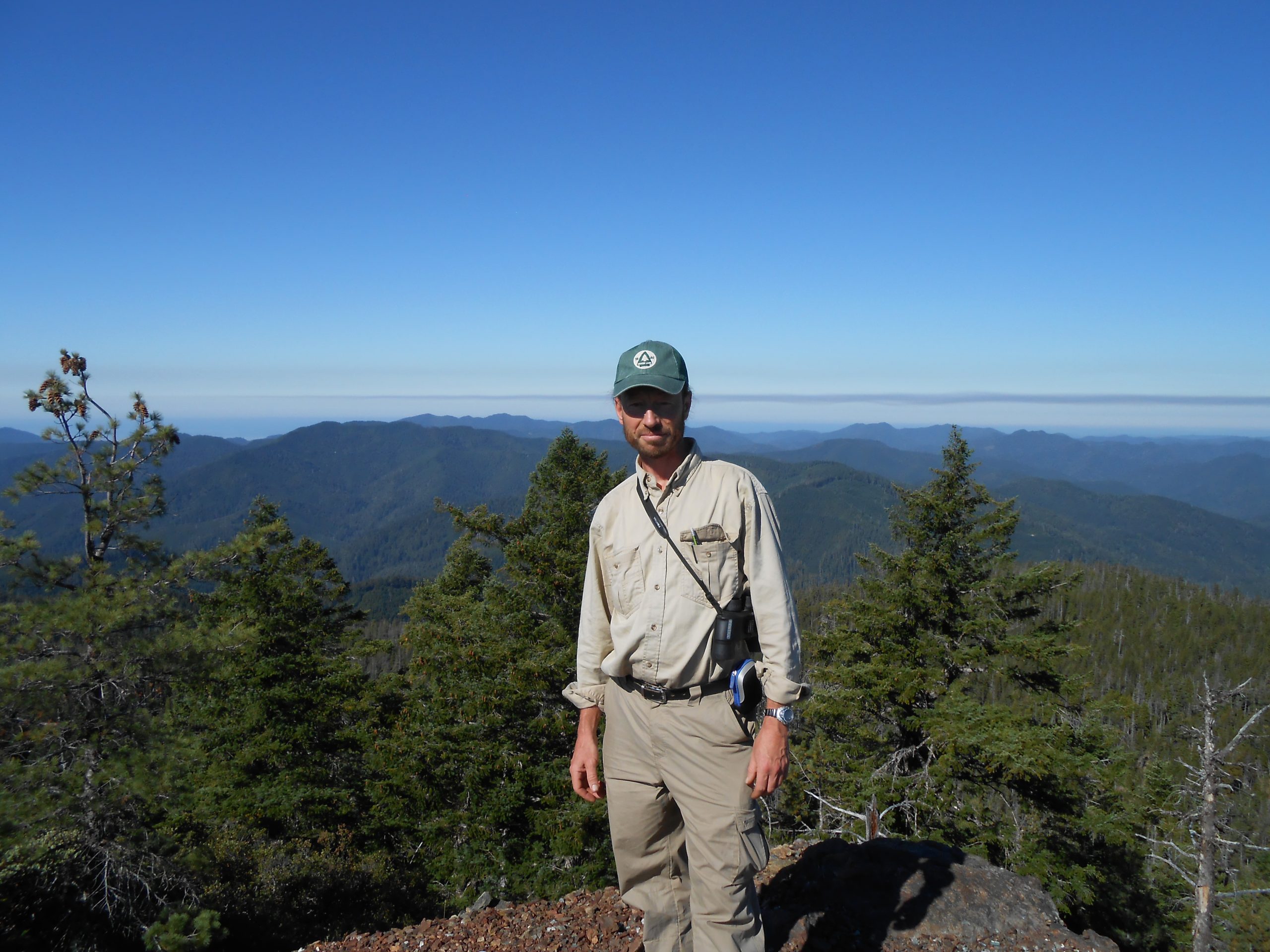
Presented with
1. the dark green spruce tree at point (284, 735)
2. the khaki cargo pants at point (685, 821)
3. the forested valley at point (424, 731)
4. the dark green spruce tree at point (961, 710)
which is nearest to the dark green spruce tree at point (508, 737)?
the forested valley at point (424, 731)

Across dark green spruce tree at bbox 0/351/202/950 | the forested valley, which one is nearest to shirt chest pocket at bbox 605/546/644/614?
the forested valley

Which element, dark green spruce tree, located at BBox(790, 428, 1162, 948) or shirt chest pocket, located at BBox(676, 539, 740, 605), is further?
dark green spruce tree, located at BBox(790, 428, 1162, 948)

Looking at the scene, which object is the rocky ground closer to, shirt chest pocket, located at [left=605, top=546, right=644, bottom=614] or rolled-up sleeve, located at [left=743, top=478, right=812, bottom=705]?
rolled-up sleeve, located at [left=743, top=478, right=812, bottom=705]

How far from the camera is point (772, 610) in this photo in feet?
9.82

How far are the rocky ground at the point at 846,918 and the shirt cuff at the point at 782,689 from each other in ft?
9.18

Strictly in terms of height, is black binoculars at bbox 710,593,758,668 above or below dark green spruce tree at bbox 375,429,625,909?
above

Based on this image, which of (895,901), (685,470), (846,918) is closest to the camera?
(685,470)

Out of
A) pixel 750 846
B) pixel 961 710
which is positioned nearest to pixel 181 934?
pixel 750 846

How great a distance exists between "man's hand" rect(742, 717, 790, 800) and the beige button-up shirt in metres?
0.12

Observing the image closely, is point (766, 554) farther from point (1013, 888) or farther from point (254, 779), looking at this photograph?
point (254, 779)

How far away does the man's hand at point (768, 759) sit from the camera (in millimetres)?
2916

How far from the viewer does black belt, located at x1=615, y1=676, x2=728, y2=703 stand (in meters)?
3.15

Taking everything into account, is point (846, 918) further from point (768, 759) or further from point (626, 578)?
point (626, 578)

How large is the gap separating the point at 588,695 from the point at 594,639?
1.01 ft
